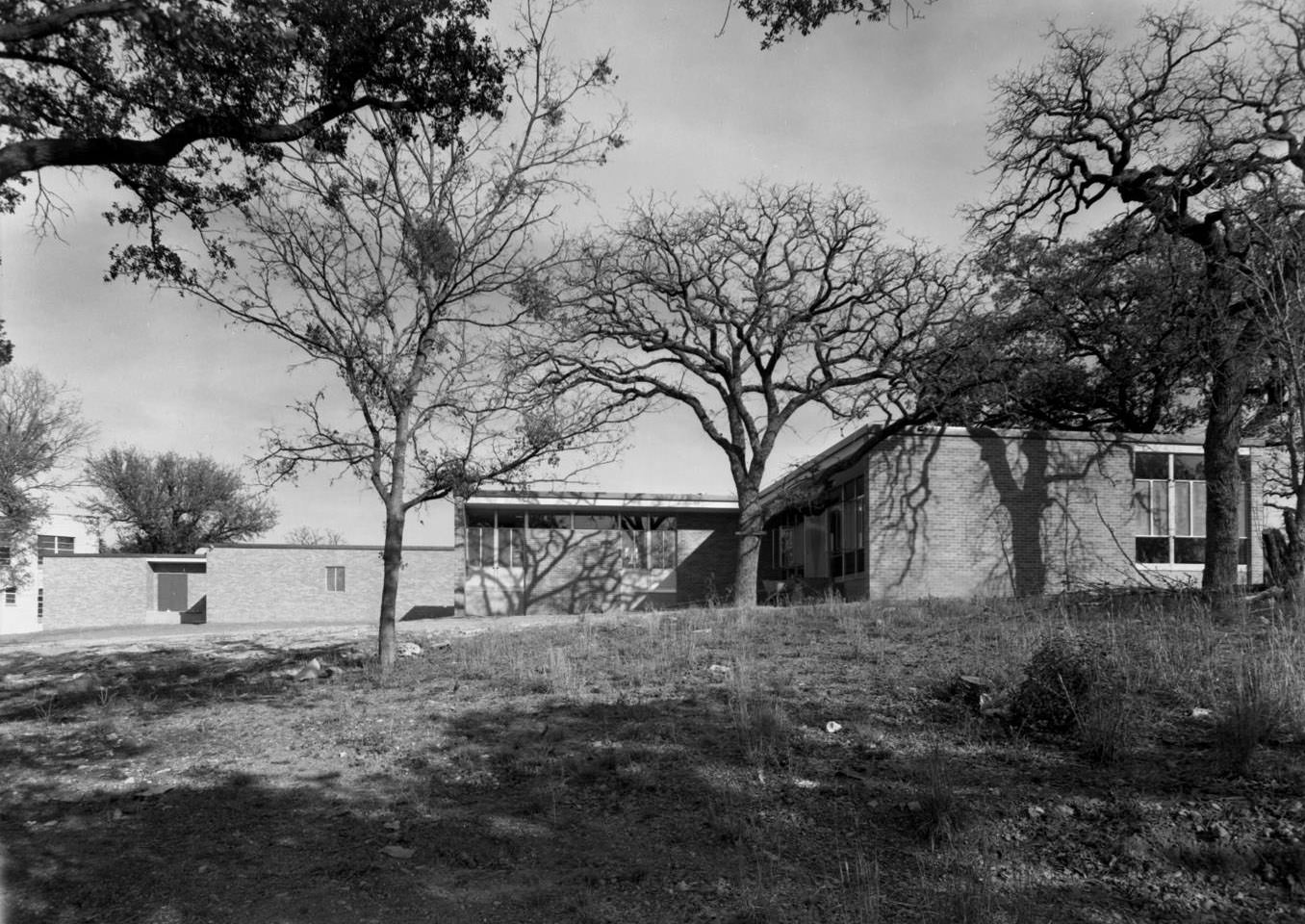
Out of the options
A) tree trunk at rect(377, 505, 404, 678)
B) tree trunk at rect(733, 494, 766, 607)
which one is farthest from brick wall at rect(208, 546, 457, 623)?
tree trunk at rect(377, 505, 404, 678)

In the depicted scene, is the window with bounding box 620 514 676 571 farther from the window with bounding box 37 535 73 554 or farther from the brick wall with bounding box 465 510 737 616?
the window with bounding box 37 535 73 554

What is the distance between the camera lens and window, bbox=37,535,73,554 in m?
43.2

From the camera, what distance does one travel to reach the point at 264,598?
3572cm

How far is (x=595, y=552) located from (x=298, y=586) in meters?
13.8

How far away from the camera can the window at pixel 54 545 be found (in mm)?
43213

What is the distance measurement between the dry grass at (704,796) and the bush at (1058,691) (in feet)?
0.35

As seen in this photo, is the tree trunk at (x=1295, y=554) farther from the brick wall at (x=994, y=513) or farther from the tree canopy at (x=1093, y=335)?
the brick wall at (x=994, y=513)

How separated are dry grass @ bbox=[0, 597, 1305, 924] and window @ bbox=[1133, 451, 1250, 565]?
14.6m

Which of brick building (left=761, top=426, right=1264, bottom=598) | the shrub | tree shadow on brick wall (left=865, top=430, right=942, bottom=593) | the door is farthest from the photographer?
the door

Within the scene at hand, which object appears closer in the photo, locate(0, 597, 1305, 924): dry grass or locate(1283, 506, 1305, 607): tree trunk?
locate(0, 597, 1305, 924): dry grass

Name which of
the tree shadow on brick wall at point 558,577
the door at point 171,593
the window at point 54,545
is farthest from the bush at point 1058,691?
the window at point 54,545

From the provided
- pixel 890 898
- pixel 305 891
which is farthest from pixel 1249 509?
pixel 305 891

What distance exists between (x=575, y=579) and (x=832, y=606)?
50.2 feet

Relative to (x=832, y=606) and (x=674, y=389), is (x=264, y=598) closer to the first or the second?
(x=674, y=389)
